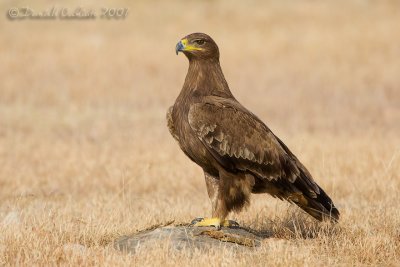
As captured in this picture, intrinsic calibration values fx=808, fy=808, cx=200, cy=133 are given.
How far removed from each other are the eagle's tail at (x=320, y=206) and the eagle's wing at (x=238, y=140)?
121mm

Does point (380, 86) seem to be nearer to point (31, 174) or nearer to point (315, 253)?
point (31, 174)

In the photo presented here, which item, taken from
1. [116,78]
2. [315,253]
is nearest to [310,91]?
[116,78]

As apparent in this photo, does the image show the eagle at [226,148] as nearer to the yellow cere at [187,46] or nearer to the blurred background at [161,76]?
the yellow cere at [187,46]

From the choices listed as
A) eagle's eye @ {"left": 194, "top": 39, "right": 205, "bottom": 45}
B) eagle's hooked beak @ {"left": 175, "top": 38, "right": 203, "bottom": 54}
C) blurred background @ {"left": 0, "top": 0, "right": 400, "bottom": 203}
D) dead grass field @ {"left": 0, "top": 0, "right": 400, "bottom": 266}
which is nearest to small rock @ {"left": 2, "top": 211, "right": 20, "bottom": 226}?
dead grass field @ {"left": 0, "top": 0, "right": 400, "bottom": 266}

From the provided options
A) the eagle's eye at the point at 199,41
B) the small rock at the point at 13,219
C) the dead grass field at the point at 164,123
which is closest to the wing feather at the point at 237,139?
the eagle's eye at the point at 199,41

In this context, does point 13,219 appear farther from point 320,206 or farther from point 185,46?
point 320,206

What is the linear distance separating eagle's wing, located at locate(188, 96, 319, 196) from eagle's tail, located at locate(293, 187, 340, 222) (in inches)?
4.7

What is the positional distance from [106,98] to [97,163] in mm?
9025

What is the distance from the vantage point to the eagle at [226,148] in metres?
7.27

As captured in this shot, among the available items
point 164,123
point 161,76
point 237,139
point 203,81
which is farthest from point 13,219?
point 161,76

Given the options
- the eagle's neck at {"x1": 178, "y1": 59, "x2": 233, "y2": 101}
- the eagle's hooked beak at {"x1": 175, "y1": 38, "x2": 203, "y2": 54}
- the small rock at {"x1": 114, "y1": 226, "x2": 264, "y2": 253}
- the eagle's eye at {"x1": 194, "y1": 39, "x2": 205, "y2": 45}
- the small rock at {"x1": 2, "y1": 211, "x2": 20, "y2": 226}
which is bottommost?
the small rock at {"x1": 114, "y1": 226, "x2": 264, "y2": 253}

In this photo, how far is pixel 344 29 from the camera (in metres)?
28.8

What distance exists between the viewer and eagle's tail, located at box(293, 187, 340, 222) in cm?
766

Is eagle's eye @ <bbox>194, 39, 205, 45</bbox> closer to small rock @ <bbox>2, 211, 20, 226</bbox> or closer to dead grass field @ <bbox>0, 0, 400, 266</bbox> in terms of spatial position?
dead grass field @ <bbox>0, 0, 400, 266</bbox>
